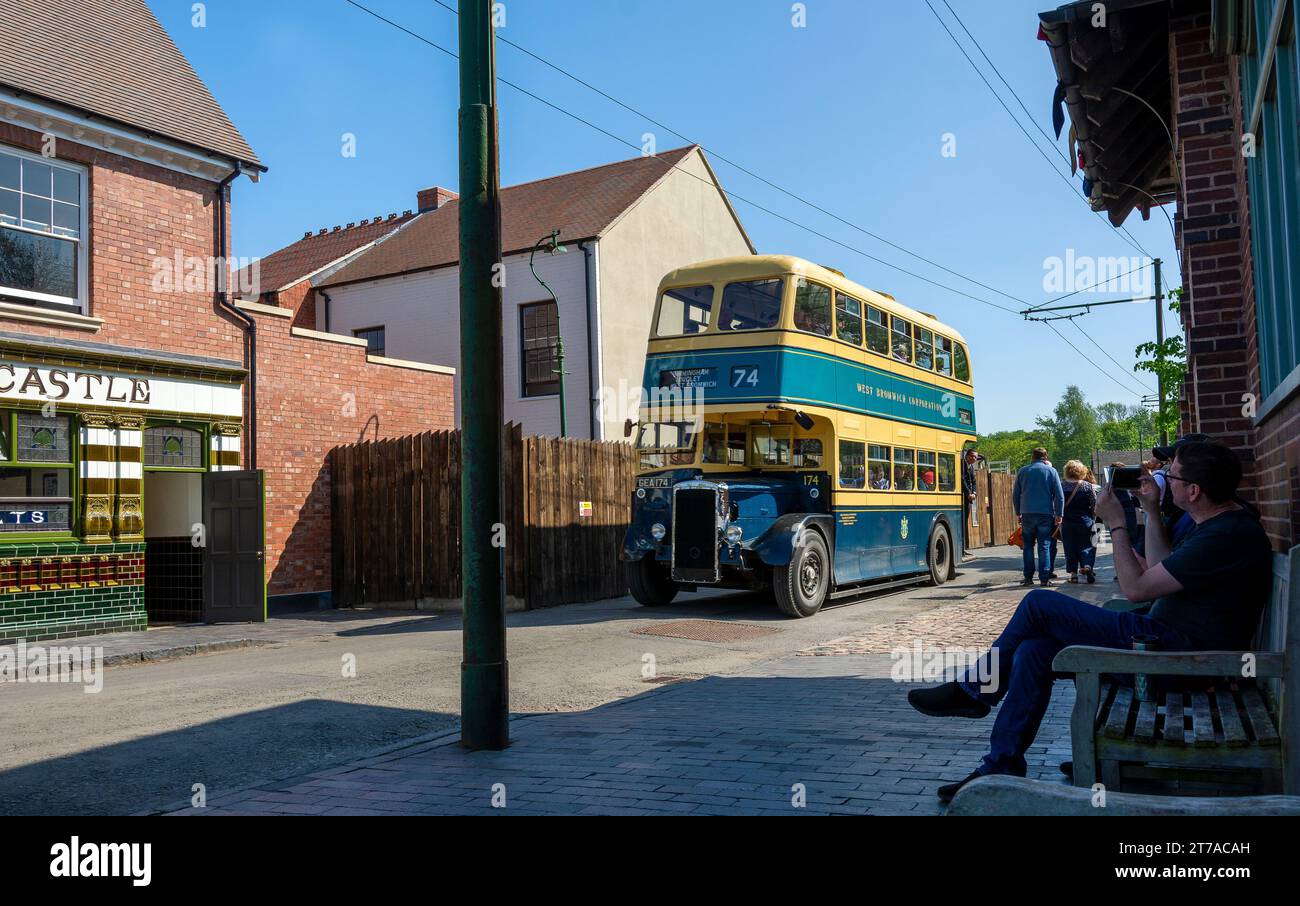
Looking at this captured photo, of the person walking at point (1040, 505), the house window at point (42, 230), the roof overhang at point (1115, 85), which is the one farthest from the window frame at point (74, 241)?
the person walking at point (1040, 505)

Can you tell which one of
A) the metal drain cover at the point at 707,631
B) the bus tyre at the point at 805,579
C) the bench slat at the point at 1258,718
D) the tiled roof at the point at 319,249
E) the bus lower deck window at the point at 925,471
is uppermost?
the tiled roof at the point at 319,249

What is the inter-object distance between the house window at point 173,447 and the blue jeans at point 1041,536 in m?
11.9

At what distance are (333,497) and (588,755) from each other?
12941mm

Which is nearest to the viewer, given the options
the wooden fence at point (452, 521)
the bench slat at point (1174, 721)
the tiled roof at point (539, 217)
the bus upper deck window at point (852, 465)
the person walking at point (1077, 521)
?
the bench slat at point (1174, 721)

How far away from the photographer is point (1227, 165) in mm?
6965

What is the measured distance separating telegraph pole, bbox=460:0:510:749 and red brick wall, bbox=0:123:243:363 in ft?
31.4

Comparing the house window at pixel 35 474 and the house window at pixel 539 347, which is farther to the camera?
the house window at pixel 539 347

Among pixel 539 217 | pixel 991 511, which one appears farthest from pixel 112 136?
pixel 991 511

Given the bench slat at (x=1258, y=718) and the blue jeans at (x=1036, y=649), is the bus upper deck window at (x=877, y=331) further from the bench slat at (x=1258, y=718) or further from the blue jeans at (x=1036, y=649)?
the bench slat at (x=1258, y=718)

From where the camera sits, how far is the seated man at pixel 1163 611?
162 inches

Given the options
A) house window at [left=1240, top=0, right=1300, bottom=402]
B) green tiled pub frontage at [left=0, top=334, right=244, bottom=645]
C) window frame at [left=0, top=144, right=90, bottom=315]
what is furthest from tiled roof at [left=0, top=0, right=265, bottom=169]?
house window at [left=1240, top=0, right=1300, bottom=402]
